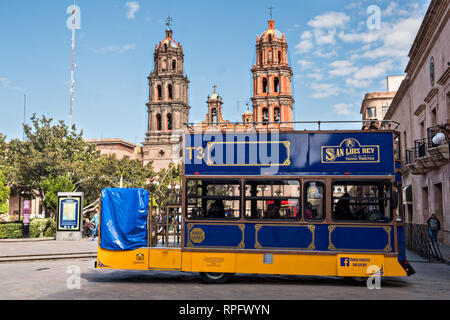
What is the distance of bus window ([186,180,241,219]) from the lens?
36.8 feet

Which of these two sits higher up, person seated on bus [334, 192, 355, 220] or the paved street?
person seated on bus [334, 192, 355, 220]

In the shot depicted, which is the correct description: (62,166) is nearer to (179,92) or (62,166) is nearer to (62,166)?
(62,166)

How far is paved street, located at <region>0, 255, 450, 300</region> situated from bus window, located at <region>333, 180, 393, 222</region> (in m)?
1.69

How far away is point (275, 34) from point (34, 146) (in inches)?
1747

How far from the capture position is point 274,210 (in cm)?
1108

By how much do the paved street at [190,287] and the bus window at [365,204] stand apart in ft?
5.56

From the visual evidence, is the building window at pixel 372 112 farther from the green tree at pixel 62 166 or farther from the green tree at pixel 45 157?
the green tree at pixel 45 157

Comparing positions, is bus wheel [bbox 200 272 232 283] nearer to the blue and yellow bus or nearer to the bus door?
the blue and yellow bus

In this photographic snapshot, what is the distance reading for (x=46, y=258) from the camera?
17000 mm

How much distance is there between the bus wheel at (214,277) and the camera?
36.7 ft

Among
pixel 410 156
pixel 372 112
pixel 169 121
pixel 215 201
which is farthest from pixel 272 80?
pixel 215 201

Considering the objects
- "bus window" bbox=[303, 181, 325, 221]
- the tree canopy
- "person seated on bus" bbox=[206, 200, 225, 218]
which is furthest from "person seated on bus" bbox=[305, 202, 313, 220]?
the tree canopy

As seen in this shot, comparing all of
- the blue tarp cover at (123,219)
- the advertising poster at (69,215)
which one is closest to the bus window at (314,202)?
the blue tarp cover at (123,219)

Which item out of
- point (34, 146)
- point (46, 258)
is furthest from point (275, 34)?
point (46, 258)
